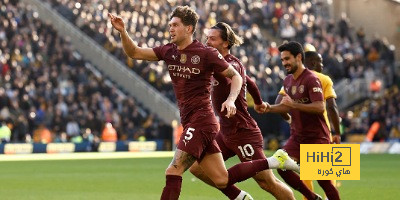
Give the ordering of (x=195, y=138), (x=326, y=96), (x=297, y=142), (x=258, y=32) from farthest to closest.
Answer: (x=258, y=32)
(x=326, y=96)
(x=297, y=142)
(x=195, y=138)

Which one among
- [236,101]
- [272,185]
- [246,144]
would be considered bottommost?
[272,185]

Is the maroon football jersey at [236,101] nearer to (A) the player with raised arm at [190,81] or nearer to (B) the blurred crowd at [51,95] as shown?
(A) the player with raised arm at [190,81]

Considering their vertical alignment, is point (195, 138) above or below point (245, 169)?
above

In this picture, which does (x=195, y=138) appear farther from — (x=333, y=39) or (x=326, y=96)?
(x=333, y=39)

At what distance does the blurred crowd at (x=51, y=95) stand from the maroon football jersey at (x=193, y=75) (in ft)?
80.1

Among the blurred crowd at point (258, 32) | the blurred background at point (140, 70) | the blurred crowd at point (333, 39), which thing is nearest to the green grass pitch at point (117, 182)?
the blurred background at point (140, 70)

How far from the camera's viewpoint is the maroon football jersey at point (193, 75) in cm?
1139

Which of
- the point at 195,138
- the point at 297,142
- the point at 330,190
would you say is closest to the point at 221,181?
the point at 195,138

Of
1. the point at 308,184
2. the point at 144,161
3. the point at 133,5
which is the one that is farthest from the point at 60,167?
the point at 133,5

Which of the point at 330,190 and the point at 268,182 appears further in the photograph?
the point at 330,190

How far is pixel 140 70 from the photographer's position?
4347cm

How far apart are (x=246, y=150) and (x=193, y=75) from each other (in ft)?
5.67

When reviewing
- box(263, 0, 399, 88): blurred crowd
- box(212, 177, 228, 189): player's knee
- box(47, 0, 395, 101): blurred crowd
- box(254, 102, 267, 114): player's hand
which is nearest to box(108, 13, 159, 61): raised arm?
box(212, 177, 228, 189): player's knee

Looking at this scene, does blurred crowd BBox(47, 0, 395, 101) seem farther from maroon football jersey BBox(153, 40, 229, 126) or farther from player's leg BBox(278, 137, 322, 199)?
maroon football jersey BBox(153, 40, 229, 126)
